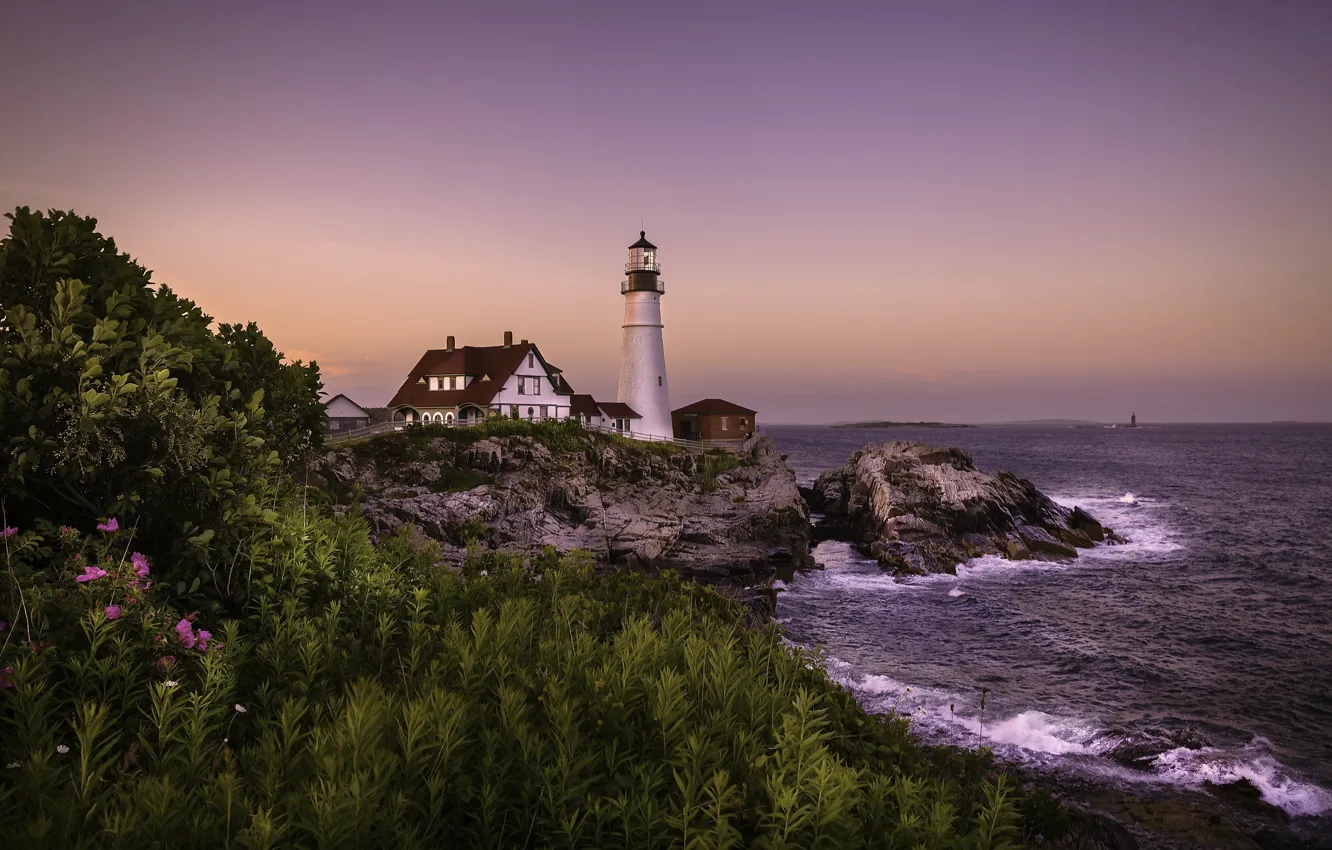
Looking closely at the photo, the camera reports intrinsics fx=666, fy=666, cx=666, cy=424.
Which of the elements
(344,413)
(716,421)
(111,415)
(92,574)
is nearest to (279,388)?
(111,415)

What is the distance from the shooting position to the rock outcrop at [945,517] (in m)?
40.2

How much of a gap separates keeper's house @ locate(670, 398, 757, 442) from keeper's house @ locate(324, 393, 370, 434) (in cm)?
2760

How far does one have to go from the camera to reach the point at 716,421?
213 ft

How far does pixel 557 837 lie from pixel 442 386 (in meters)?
54.1

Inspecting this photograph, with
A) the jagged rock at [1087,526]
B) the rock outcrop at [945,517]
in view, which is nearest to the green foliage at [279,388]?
the rock outcrop at [945,517]

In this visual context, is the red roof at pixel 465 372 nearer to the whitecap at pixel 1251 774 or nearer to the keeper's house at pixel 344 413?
Result: the keeper's house at pixel 344 413

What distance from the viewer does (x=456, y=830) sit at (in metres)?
4.08

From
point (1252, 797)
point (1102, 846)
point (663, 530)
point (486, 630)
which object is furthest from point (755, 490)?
point (486, 630)

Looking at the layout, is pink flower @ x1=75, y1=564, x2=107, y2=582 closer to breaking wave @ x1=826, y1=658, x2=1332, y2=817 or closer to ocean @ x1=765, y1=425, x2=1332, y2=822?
ocean @ x1=765, y1=425, x2=1332, y2=822

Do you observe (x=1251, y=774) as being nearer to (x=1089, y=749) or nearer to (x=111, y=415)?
(x=1089, y=749)

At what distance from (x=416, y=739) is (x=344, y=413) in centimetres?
5263

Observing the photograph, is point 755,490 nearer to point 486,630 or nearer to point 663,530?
point 663,530

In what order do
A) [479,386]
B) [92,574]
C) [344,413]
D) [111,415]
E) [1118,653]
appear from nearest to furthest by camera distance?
[92,574]
[111,415]
[1118,653]
[344,413]
[479,386]

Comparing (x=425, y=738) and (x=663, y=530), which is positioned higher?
(x=425, y=738)
